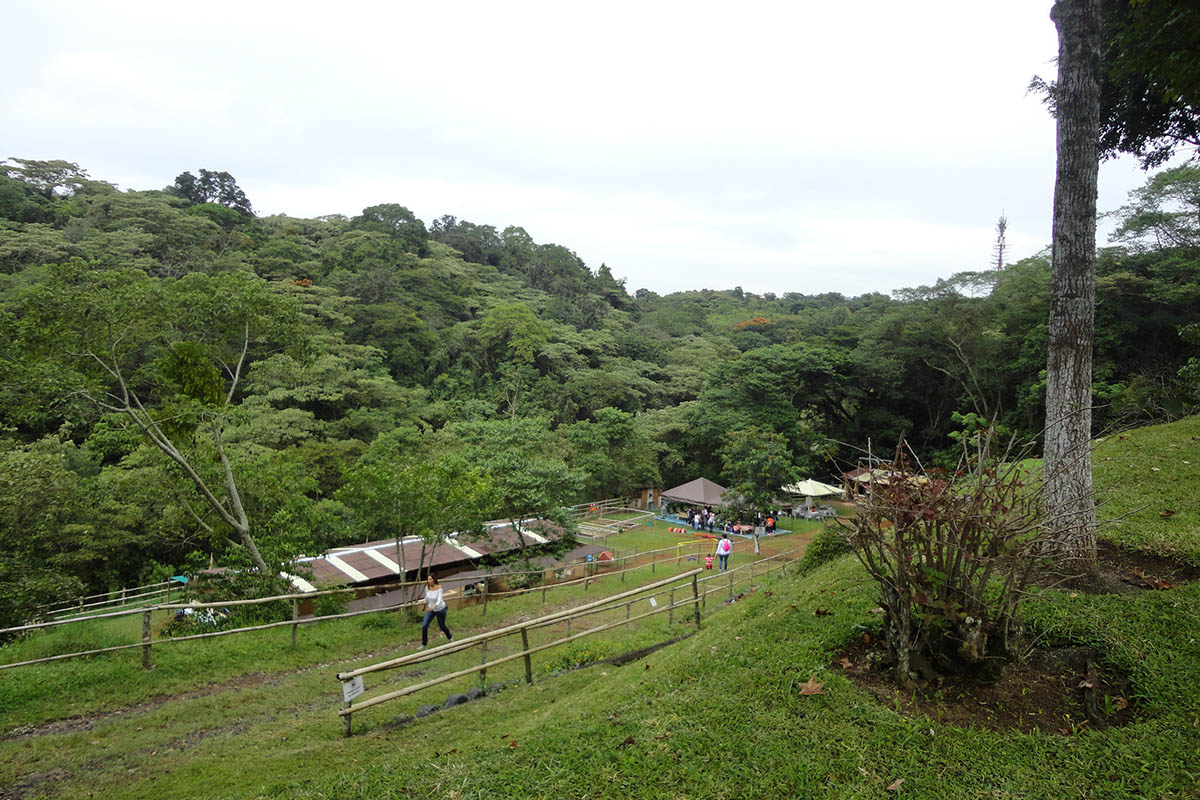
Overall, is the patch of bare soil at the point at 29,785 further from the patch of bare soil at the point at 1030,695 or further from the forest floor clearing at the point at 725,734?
the patch of bare soil at the point at 1030,695

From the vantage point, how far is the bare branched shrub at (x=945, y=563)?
3.12 metres

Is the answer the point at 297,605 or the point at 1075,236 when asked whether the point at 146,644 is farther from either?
the point at 1075,236

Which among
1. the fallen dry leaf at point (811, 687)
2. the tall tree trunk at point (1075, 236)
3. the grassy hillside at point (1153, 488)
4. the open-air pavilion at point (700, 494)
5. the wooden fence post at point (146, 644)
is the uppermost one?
the tall tree trunk at point (1075, 236)

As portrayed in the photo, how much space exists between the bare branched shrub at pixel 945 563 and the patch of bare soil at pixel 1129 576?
1053mm

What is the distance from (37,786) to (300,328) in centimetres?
836

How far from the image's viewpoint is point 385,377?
26.9 m

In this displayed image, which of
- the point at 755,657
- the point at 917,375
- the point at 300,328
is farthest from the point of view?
the point at 917,375

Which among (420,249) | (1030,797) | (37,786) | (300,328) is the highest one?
(420,249)

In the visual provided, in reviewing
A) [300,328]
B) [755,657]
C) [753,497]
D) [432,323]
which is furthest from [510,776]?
[432,323]

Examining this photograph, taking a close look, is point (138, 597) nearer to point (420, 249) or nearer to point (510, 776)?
point (510, 776)

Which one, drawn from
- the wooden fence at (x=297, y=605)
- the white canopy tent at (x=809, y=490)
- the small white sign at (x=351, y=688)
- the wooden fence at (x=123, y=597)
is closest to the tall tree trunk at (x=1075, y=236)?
the small white sign at (x=351, y=688)

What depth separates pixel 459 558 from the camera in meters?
14.2

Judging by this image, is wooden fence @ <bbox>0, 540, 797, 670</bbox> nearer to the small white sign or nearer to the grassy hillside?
the small white sign

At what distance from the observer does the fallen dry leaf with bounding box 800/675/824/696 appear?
3.41m
